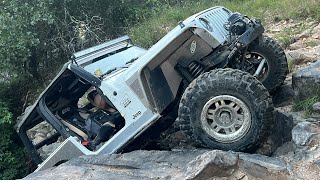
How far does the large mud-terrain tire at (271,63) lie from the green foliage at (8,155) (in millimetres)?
4747

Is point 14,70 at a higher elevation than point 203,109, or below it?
higher

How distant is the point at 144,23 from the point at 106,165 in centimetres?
673

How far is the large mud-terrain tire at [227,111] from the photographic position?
188 inches

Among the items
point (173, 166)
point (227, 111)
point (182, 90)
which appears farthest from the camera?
point (182, 90)

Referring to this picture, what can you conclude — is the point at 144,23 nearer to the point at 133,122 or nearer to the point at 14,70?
the point at 14,70

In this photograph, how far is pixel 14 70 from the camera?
32.3ft

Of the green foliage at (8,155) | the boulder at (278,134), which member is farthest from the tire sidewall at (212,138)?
the green foliage at (8,155)

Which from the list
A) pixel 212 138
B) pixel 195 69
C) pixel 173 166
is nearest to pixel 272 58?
pixel 195 69

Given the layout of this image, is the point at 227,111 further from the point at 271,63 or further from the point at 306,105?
the point at 271,63

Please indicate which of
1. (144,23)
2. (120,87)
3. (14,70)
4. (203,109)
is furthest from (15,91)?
(203,109)

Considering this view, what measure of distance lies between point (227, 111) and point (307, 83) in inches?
43.1

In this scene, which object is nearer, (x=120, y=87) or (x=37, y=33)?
(x=120, y=87)

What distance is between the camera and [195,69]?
5309 mm

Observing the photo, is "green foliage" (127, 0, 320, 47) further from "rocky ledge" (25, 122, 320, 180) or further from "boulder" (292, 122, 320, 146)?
"rocky ledge" (25, 122, 320, 180)
